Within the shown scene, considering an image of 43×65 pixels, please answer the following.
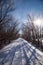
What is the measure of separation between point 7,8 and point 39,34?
36.2ft

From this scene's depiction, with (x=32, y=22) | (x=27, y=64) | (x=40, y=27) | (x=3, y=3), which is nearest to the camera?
(x=27, y=64)

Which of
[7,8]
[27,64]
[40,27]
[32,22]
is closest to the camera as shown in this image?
[27,64]

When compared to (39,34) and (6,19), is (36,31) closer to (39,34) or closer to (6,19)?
(39,34)

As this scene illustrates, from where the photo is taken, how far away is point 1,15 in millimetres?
15258

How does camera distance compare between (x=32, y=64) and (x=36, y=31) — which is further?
(x=36, y=31)

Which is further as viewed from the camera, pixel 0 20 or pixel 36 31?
pixel 36 31

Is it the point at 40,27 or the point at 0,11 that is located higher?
the point at 0,11

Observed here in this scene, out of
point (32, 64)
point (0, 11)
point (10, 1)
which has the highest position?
point (10, 1)

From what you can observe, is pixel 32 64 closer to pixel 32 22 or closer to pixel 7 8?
pixel 7 8

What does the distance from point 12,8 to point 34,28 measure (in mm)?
10377

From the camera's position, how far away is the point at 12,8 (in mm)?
15125

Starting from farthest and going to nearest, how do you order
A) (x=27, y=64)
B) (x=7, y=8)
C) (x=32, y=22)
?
(x=32, y=22), (x=7, y=8), (x=27, y=64)

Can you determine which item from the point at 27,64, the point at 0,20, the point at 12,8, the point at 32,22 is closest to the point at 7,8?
the point at 12,8

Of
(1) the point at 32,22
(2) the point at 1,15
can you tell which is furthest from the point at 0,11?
(1) the point at 32,22
